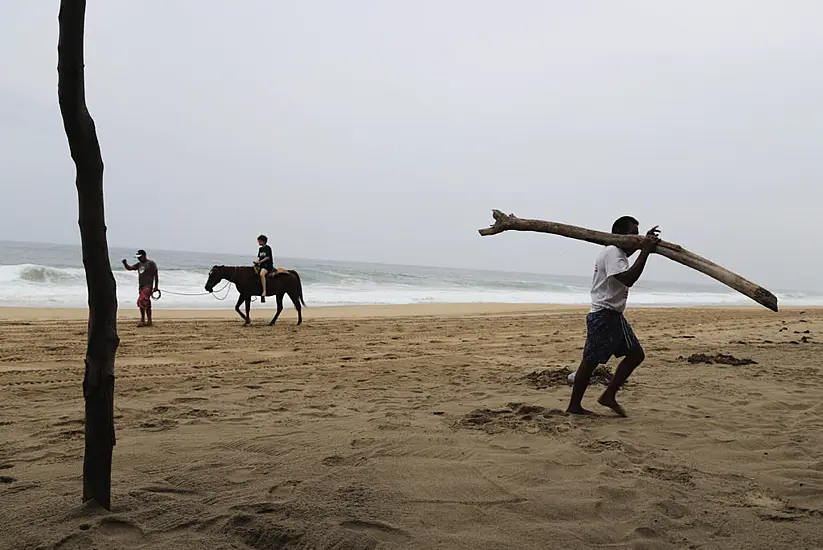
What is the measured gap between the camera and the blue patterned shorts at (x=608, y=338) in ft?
17.0

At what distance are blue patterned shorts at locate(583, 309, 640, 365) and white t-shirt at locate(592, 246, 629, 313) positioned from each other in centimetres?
7

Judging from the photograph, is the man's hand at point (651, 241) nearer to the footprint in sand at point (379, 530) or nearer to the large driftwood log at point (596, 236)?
the large driftwood log at point (596, 236)

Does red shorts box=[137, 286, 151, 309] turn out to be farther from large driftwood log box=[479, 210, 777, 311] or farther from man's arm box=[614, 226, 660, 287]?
man's arm box=[614, 226, 660, 287]

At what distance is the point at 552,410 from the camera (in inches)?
215

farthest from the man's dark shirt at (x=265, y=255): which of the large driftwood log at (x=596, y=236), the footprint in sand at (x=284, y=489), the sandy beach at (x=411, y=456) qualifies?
the footprint in sand at (x=284, y=489)

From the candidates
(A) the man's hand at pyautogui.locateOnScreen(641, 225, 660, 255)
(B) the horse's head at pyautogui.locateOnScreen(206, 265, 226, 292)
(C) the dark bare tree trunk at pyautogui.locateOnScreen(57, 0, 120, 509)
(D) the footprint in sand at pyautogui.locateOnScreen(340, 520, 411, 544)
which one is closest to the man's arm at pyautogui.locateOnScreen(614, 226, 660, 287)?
(A) the man's hand at pyautogui.locateOnScreen(641, 225, 660, 255)

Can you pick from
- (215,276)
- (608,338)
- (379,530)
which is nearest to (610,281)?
(608,338)

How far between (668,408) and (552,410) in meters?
1.15

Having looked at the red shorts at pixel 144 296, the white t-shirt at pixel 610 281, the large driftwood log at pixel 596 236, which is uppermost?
the large driftwood log at pixel 596 236

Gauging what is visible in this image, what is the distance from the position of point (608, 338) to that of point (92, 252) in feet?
13.2

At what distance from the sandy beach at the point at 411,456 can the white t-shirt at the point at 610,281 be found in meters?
1.00

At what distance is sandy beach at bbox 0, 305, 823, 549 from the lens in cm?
296

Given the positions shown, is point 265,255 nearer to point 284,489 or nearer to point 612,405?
point 612,405

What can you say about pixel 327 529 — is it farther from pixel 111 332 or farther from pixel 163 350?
pixel 163 350
